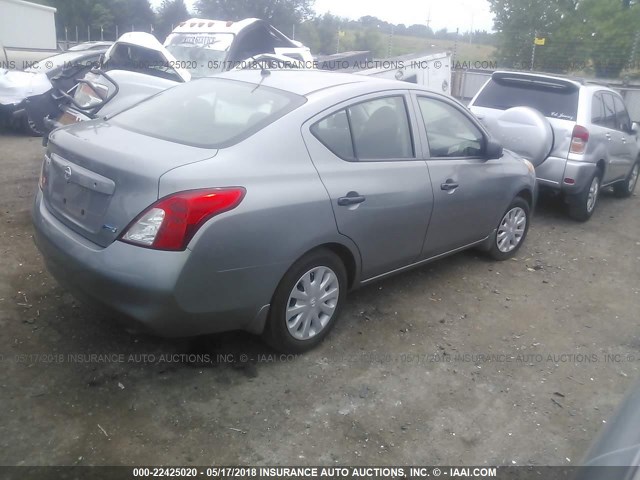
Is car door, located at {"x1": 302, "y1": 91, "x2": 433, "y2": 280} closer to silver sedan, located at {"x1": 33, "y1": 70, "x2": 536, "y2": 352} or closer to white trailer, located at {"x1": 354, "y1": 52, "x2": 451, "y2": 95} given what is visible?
silver sedan, located at {"x1": 33, "y1": 70, "x2": 536, "y2": 352}

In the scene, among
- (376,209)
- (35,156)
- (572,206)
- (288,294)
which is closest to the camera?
(288,294)

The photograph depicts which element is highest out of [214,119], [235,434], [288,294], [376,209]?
[214,119]

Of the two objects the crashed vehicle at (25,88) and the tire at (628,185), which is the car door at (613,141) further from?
the crashed vehicle at (25,88)

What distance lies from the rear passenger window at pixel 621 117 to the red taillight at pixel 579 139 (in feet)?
4.45

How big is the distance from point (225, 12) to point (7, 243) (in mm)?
37042

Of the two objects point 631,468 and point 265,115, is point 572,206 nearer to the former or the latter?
point 265,115

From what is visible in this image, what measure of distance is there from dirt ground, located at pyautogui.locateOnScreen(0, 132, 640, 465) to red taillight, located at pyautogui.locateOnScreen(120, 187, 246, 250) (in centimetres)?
62

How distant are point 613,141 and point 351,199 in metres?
5.20

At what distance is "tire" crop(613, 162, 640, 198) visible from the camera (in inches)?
332

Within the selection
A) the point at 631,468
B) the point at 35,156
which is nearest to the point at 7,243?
the point at 35,156

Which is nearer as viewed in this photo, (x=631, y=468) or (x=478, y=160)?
(x=631, y=468)

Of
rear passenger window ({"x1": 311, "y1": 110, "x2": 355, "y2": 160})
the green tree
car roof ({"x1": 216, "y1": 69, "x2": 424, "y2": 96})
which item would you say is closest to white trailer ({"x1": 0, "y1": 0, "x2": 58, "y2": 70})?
the green tree

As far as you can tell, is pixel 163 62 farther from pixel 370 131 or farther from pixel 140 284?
pixel 140 284

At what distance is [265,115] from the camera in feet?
11.3
